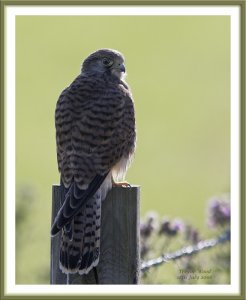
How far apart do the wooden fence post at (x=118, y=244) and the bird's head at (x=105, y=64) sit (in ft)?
7.09

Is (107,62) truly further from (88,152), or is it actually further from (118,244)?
(118,244)

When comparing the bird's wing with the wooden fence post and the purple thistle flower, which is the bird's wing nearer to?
the wooden fence post

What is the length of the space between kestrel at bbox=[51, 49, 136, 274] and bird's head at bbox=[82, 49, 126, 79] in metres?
0.02

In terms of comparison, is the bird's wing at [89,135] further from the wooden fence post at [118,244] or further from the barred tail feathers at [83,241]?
the wooden fence post at [118,244]

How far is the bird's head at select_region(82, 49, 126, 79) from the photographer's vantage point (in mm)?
7445

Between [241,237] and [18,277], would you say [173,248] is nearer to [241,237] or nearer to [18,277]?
[241,237]

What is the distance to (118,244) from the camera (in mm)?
5316

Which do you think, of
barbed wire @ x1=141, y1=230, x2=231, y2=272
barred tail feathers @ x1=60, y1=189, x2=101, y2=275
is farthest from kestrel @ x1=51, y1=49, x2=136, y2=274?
barbed wire @ x1=141, y1=230, x2=231, y2=272

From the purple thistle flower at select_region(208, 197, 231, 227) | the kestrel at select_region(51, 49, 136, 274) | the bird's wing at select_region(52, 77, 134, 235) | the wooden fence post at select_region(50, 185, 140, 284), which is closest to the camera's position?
the wooden fence post at select_region(50, 185, 140, 284)

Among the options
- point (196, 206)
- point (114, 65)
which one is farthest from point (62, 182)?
point (196, 206)

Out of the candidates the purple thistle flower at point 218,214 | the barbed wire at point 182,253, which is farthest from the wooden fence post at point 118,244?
the purple thistle flower at point 218,214

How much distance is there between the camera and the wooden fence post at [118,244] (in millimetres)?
5309

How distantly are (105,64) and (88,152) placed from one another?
Answer: 1510mm

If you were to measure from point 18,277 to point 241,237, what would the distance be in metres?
4.43
